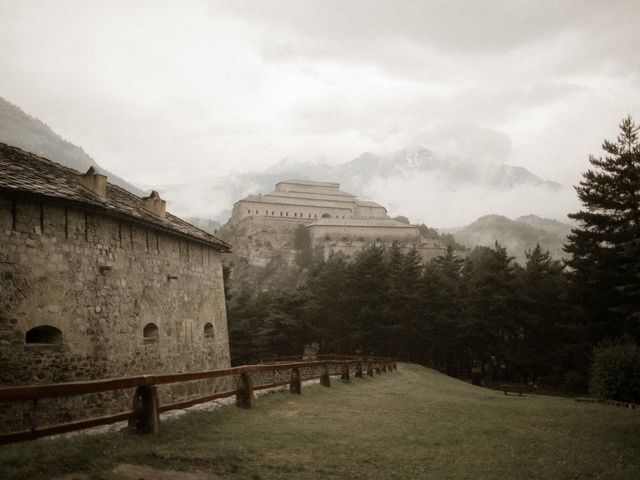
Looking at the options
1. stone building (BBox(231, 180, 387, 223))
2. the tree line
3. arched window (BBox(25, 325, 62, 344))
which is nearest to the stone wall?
arched window (BBox(25, 325, 62, 344))

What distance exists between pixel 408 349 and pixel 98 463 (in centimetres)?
4160

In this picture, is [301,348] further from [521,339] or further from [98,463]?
[98,463]

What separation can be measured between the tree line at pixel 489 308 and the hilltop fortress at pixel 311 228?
3791 centimetres

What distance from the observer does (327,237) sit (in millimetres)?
92812

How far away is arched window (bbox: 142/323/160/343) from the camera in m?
15.4

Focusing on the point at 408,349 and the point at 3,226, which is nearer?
the point at 3,226

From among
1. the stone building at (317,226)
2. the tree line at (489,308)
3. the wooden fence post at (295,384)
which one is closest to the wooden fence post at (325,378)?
the wooden fence post at (295,384)

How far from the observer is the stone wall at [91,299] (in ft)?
35.7

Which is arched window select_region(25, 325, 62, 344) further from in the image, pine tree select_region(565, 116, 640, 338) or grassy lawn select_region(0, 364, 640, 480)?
pine tree select_region(565, 116, 640, 338)

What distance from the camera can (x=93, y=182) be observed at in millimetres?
14367

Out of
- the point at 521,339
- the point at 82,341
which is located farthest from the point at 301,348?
the point at 82,341

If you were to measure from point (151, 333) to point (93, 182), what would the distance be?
17.6ft

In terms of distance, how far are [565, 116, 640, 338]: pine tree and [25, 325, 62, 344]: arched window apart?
26301 millimetres

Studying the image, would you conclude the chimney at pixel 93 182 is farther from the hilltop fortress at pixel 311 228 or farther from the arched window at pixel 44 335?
the hilltop fortress at pixel 311 228
